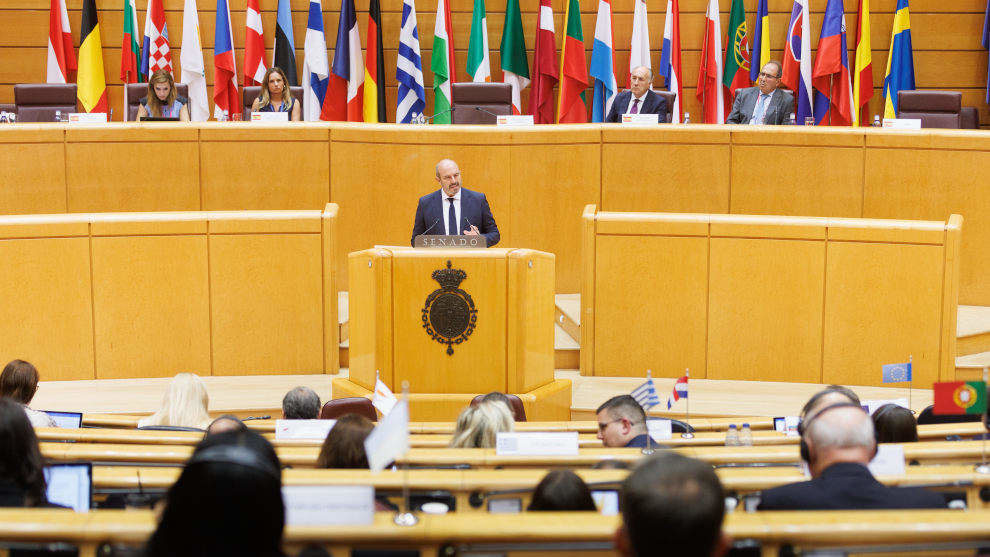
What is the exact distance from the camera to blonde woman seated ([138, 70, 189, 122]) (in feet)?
28.7

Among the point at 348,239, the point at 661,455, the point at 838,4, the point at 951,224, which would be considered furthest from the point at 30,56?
the point at 661,455

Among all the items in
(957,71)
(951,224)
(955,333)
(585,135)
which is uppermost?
(957,71)

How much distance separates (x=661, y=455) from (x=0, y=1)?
1129 cm

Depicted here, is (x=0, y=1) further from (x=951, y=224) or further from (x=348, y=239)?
(x=951, y=224)

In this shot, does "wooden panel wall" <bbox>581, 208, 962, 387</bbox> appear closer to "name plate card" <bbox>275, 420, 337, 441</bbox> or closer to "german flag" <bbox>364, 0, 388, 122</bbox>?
"name plate card" <bbox>275, 420, 337, 441</bbox>

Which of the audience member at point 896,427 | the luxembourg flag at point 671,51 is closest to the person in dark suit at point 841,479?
the audience member at point 896,427

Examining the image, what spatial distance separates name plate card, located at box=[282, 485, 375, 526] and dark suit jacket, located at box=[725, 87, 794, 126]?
7.39 m

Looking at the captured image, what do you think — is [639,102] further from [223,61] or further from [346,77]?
[223,61]

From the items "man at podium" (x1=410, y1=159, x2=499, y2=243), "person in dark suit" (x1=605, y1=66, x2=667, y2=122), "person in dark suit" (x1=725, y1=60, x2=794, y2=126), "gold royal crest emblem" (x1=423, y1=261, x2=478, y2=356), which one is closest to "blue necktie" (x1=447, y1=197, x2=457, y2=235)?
"man at podium" (x1=410, y1=159, x2=499, y2=243)

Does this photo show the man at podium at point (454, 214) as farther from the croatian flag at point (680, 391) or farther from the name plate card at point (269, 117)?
the croatian flag at point (680, 391)

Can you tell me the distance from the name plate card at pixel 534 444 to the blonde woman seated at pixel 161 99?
628 cm

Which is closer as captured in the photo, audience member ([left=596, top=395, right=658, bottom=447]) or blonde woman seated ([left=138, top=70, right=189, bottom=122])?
audience member ([left=596, top=395, right=658, bottom=447])

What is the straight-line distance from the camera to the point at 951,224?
6.76m

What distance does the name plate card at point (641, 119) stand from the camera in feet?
28.0
